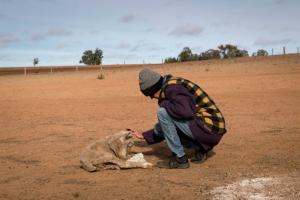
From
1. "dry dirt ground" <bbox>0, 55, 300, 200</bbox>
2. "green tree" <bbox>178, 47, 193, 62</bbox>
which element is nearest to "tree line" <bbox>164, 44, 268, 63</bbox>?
"green tree" <bbox>178, 47, 193, 62</bbox>

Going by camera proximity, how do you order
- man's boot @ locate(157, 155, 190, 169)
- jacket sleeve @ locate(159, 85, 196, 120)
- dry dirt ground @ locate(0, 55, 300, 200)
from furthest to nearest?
man's boot @ locate(157, 155, 190, 169) → jacket sleeve @ locate(159, 85, 196, 120) → dry dirt ground @ locate(0, 55, 300, 200)

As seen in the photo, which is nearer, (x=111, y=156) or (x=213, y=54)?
(x=111, y=156)

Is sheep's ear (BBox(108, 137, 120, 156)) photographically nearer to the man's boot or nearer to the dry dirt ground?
the dry dirt ground

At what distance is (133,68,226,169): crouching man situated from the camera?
6.14m

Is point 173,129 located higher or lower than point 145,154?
higher

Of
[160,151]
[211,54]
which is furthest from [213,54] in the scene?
[160,151]

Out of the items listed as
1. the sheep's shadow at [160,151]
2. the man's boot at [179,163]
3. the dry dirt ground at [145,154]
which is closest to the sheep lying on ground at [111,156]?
the dry dirt ground at [145,154]

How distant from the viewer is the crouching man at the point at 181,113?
20.1ft

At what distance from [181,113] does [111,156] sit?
1110 mm

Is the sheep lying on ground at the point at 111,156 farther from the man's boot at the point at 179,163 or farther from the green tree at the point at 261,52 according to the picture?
the green tree at the point at 261,52

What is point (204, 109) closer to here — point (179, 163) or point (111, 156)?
point (179, 163)

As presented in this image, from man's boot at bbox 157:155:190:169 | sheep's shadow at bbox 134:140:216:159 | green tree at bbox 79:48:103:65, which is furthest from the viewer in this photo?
green tree at bbox 79:48:103:65

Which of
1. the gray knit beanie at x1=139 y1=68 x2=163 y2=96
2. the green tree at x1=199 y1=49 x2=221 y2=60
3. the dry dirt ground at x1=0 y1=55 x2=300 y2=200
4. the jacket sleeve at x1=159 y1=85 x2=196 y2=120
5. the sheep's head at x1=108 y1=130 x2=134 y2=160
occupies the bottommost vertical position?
the dry dirt ground at x1=0 y1=55 x2=300 y2=200

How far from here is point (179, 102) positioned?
610cm
